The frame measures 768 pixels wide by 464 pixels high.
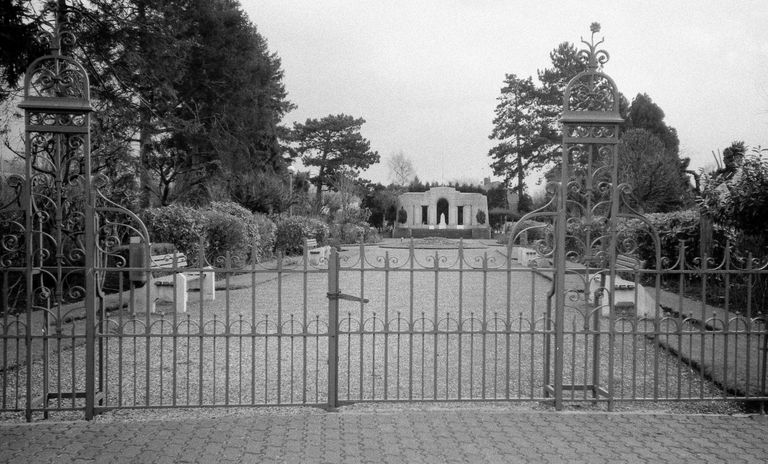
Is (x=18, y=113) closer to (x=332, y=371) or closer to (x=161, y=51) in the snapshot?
(x=161, y=51)

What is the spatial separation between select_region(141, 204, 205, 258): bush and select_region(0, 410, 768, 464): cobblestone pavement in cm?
1001

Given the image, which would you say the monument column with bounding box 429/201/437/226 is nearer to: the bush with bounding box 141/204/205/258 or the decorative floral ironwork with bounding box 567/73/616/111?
the bush with bounding box 141/204/205/258

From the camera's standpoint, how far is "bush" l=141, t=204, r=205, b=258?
47.3 feet

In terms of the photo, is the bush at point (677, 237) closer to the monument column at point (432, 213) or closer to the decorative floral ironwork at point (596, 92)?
the decorative floral ironwork at point (596, 92)

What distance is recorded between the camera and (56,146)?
5.00 m

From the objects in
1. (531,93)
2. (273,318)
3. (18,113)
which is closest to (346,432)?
(273,318)

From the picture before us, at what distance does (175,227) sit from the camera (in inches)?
572

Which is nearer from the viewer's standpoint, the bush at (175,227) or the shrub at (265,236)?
→ the bush at (175,227)

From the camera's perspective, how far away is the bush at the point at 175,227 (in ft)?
47.3

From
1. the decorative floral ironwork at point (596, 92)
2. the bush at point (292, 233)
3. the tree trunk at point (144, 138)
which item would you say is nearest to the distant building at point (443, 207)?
the bush at point (292, 233)

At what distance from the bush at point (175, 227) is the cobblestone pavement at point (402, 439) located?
1001 centimetres

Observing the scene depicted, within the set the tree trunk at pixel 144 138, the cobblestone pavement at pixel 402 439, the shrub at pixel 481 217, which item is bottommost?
the cobblestone pavement at pixel 402 439

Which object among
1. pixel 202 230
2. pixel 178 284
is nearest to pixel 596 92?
pixel 178 284

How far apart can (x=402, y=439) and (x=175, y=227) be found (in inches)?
452
